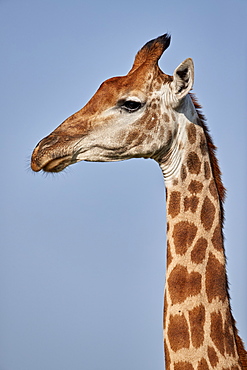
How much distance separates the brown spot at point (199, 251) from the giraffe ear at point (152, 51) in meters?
1.93

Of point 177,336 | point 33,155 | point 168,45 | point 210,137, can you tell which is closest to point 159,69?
point 168,45

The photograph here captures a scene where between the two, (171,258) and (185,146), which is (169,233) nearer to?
(171,258)

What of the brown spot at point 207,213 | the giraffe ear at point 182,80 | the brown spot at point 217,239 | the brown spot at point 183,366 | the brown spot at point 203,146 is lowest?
the brown spot at point 183,366

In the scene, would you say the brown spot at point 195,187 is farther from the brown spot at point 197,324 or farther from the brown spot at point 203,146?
the brown spot at point 197,324

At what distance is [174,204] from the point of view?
16.6 feet

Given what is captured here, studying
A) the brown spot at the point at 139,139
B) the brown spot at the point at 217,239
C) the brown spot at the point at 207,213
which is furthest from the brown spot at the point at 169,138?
the brown spot at the point at 217,239

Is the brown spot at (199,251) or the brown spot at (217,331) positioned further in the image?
the brown spot at (199,251)

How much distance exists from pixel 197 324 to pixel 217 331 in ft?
0.55

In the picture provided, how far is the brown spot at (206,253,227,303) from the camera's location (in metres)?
4.68

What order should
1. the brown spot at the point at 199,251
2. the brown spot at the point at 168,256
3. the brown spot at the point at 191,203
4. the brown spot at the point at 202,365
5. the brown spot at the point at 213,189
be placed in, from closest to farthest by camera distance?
the brown spot at the point at 202,365
the brown spot at the point at 199,251
the brown spot at the point at 168,256
the brown spot at the point at 191,203
the brown spot at the point at 213,189

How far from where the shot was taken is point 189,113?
17.8 ft

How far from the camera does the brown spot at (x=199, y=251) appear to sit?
4797 mm

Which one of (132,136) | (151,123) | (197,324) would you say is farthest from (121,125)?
(197,324)

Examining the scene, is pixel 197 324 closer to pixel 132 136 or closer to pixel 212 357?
pixel 212 357
